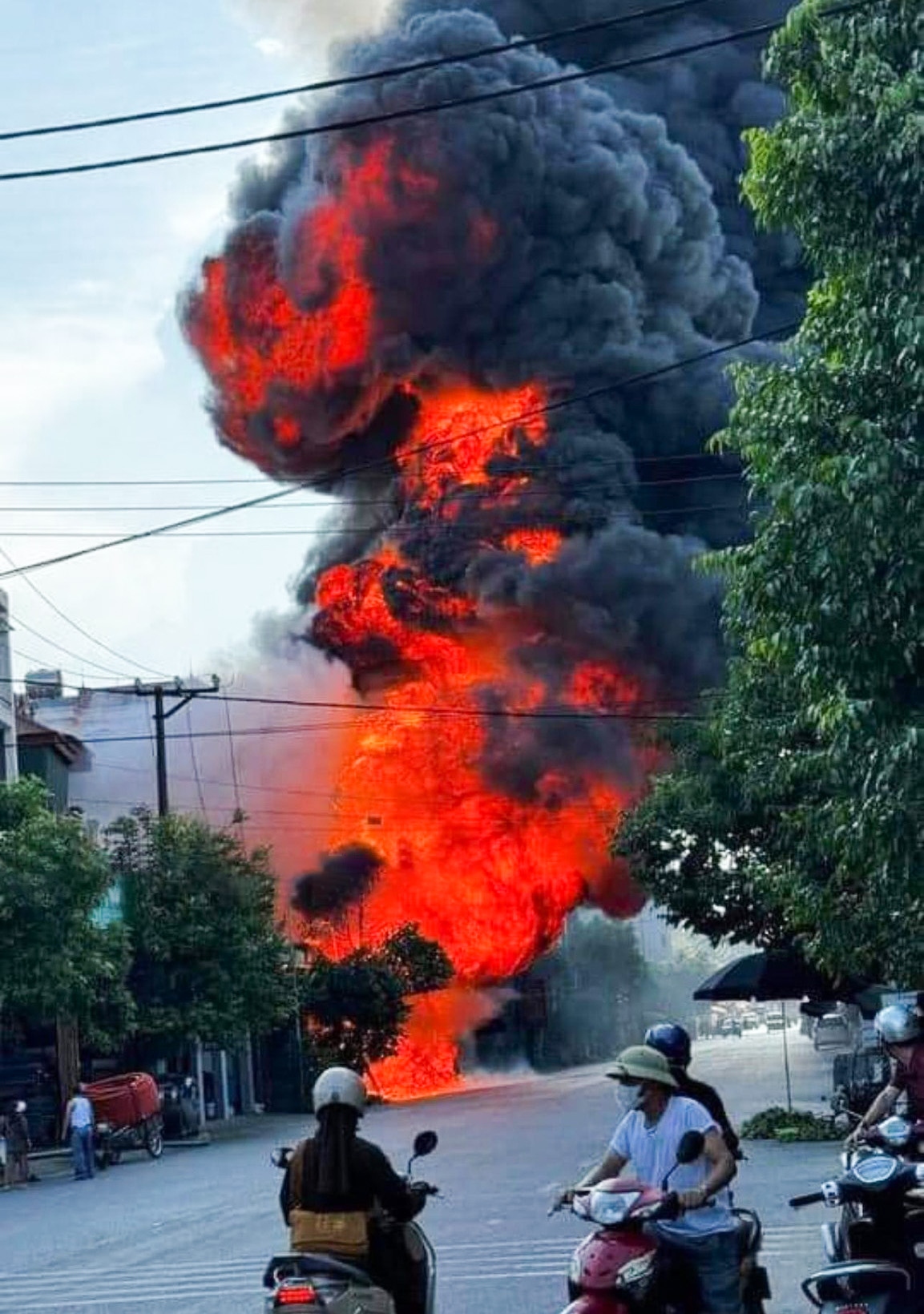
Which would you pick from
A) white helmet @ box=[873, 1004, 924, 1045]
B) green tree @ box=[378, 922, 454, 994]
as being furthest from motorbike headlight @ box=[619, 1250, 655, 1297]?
green tree @ box=[378, 922, 454, 994]

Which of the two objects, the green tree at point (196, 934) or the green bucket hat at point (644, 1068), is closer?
the green bucket hat at point (644, 1068)

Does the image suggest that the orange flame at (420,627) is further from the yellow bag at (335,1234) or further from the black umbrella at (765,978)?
the yellow bag at (335,1234)

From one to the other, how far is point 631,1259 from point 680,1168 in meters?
0.78

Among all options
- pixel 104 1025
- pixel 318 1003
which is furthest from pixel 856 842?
pixel 318 1003

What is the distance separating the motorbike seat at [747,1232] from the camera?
8.83 m

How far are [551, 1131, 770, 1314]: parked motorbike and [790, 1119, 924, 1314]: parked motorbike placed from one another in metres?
0.45

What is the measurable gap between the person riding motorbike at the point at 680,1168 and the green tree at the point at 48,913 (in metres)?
28.0

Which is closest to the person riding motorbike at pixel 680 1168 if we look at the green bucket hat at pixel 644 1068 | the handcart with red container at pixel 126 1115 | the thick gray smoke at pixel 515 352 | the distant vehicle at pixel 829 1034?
the green bucket hat at pixel 644 1068

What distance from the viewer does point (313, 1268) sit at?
330 inches

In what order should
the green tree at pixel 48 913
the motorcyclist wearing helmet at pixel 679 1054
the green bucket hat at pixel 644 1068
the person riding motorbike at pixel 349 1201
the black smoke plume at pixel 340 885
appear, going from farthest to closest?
the black smoke plume at pixel 340 885, the green tree at pixel 48 913, the motorcyclist wearing helmet at pixel 679 1054, the green bucket hat at pixel 644 1068, the person riding motorbike at pixel 349 1201

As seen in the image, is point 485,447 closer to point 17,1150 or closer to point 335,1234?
point 17,1150

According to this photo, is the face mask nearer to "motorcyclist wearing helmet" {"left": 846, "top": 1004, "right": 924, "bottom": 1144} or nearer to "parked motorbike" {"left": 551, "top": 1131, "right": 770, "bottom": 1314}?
"parked motorbike" {"left": 551, "top": 1131, "right": 770, "bottom": 1314}

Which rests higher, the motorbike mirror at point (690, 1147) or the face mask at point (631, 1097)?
the face mask at point (631, 1097)

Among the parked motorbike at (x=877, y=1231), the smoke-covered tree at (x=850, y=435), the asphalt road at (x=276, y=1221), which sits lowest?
the asphalt road at (x=276, y=1221)
